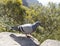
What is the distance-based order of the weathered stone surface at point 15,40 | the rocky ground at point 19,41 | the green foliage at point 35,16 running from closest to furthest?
the rocky ground at point 19,41 → the weathered stone surface at point 15,40 → the green foliage at point 35,16

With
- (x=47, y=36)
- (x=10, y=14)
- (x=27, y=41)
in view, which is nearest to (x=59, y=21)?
(x=47, y=36)

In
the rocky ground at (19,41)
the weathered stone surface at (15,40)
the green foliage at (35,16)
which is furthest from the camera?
the green foliage at (35,16)

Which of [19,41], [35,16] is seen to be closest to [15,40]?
[19,41]

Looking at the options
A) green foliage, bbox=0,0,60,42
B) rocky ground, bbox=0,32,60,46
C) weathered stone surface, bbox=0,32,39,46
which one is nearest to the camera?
rocky ground, bbox=0,32,60,46

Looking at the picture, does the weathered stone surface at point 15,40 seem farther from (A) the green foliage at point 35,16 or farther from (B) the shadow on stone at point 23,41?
(A) the green foliage at point 35,16

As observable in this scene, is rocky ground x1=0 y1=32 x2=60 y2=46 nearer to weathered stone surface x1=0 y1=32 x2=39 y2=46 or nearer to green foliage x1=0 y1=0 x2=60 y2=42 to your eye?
weathered stone surface x1=0 y1=32 x2=39 y2=46

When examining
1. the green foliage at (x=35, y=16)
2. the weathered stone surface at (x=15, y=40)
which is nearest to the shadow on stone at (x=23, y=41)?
the weathered stone surface at (x=15, y=40)

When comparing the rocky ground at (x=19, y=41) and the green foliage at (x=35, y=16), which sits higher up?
the rocky ground at (x=19, y=41)

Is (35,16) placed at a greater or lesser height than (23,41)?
lesser

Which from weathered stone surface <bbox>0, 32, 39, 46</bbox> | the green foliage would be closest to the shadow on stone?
weathered stone surface <bbox>0, 32, 39, 46</bbox>

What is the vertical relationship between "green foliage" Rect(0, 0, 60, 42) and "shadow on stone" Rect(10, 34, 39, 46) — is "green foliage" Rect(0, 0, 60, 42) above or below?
below

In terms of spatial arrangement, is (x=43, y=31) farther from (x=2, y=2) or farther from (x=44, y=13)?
(x=2, y=2)

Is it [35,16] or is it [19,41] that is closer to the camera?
[19,41]

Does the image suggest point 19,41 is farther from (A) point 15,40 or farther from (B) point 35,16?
(B) point 35,16
